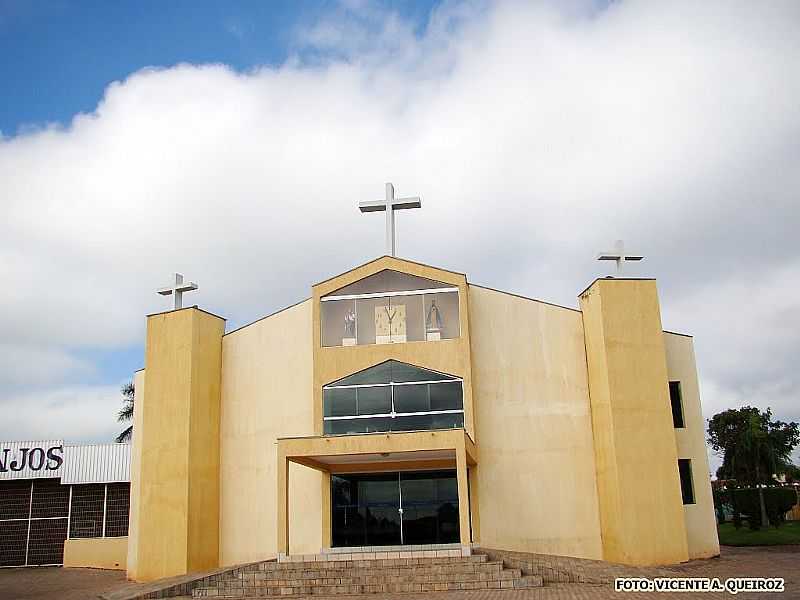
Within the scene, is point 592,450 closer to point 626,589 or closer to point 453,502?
point 453,502

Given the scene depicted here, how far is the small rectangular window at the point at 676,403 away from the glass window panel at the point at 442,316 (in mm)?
5736

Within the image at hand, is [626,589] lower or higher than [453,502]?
lower

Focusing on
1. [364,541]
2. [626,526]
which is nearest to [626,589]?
[626,526]

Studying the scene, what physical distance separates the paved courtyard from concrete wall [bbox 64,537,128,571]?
0.71 m

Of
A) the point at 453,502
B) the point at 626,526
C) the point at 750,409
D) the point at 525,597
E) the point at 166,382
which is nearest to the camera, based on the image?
the point at 525,597

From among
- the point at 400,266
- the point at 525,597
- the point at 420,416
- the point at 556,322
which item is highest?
the point at 400,266

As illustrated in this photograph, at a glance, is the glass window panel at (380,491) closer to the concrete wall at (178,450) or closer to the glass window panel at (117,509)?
the concrete wall at (178,450)

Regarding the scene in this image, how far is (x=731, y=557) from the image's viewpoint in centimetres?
2042

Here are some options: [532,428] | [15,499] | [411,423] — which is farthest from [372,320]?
[15,499]

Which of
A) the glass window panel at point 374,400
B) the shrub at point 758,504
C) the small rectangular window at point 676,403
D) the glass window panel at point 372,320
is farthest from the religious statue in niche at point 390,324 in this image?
the shrub at point 758,504

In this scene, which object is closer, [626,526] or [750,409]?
[626,526]

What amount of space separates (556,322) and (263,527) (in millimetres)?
9276

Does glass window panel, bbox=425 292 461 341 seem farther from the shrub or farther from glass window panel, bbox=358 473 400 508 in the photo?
the shrub

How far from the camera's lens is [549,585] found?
1583cm
